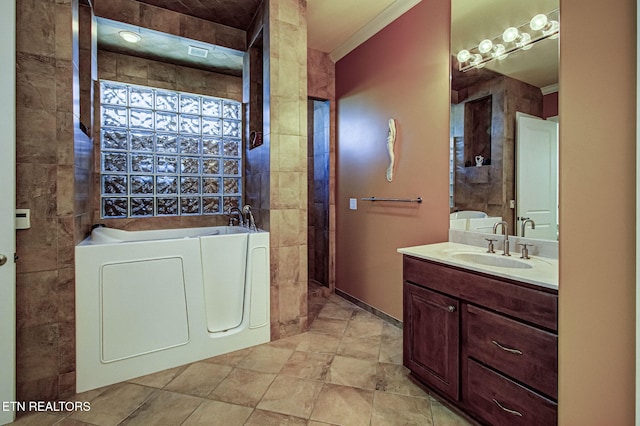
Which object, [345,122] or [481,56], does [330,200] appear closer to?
[345,122]

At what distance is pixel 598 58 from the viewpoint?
0.82m

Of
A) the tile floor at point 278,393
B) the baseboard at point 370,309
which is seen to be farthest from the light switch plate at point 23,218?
the baseboard at point 370,309

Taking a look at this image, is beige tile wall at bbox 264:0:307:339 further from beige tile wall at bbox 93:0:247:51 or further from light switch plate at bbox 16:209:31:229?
light switch plate at bbox 16:209:31:229

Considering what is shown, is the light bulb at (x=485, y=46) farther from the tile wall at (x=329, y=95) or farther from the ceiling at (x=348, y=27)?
the tile wall at (x=329, y=95)

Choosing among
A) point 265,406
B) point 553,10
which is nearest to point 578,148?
point 553,10

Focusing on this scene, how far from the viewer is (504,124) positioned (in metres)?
1.98

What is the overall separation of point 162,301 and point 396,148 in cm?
216

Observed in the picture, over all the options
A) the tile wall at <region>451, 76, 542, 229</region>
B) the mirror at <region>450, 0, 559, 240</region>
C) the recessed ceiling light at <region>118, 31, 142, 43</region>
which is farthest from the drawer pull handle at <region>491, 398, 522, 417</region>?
the recessed ceiling light at <region>118, 31, 142, 43</region>

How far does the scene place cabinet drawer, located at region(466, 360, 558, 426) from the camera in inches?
50.3

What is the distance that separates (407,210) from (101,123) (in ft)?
8.73

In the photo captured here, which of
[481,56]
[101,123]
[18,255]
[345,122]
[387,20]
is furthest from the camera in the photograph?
[345,122]

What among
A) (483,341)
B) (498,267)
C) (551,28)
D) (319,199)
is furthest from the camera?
(319,199)

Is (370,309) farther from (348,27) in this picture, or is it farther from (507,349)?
(348,27)

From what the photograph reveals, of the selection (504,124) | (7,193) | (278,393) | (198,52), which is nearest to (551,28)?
(504,124)
